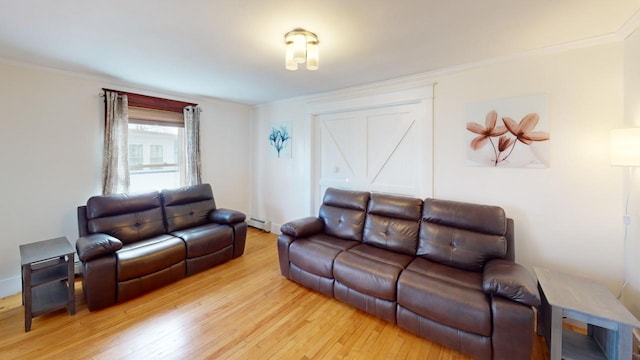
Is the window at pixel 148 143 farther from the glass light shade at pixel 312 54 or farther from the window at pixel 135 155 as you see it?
the glass light shade at pixel 312 54

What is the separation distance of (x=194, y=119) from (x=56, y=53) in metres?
1.81

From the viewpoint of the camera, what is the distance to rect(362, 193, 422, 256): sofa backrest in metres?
2.72

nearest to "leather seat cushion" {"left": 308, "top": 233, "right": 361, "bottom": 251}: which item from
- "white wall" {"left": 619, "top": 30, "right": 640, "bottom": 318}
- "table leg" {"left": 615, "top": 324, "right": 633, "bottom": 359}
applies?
"table leg" {"left": 615, "top": 324, "right": 633, "bottom": 359}

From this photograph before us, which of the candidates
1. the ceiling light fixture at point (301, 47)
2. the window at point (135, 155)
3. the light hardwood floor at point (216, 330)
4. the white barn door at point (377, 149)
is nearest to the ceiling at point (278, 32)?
the ceiling light fixture at point (301, 47)

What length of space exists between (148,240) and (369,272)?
105 inches

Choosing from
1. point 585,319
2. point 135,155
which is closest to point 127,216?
point 135,155

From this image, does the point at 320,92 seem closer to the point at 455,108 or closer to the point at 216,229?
the point at 455,108

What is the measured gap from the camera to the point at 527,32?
6.72ft

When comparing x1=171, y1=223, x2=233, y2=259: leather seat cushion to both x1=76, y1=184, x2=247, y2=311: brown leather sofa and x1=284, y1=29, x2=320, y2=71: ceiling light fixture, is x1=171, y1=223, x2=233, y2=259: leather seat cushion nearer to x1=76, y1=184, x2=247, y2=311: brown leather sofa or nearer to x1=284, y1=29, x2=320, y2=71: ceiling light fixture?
x1=76, y1=184, x2=247, y2=311: brown leather sofa

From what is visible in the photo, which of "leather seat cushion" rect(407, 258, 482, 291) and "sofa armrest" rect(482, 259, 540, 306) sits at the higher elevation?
"sofa armrest" rect(482, 259, 540, 306)

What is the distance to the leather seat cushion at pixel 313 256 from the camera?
2.60 m

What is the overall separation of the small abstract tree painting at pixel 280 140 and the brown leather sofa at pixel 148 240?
1378 mm

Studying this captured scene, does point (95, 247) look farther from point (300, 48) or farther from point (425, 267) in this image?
point (425, 267)

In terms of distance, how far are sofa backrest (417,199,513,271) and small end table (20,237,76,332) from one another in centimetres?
335
